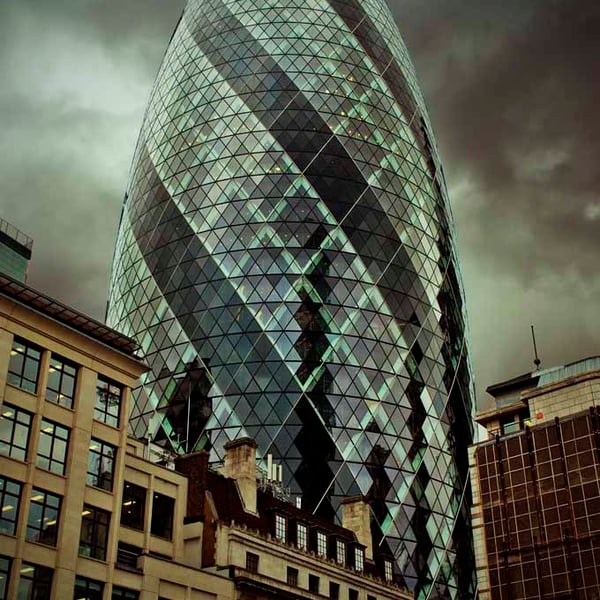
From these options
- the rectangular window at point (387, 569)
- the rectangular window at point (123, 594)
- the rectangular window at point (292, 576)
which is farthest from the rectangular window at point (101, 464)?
the rectangular window at point (387, 569)

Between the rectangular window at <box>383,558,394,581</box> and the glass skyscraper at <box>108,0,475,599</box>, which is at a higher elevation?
the glass skyscraper at <box>108,0,475,599</box>

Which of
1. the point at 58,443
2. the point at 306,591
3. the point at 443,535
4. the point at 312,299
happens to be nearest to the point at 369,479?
the point at 443,535

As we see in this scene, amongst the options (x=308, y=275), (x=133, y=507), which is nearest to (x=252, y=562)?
(x=133, y=507)

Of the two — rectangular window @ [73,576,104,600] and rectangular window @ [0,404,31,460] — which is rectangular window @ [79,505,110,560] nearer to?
rectangular window @ [73,576,104,600]

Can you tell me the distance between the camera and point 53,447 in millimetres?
30203

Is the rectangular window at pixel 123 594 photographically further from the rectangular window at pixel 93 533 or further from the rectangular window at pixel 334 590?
the rectangular window at pixel 334 590

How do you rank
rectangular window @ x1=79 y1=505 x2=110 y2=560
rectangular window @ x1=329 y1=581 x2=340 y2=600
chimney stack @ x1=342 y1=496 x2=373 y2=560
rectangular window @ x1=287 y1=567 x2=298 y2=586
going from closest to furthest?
rectangular window @ x1=79 y1=505 x2=110 y2=560 → rectangular window @ x1=287 y1=567 x2=298 y2=586 → rectangular window @ x1=329 y1=581 x2=340 y2=600 → chimney stack @ x1=342 y1=496 x2=373 y2=560

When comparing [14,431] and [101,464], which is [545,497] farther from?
[14,431]

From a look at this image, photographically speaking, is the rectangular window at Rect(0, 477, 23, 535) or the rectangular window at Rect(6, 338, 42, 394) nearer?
the rectangular window at Rect(0, 477, 23, 535)

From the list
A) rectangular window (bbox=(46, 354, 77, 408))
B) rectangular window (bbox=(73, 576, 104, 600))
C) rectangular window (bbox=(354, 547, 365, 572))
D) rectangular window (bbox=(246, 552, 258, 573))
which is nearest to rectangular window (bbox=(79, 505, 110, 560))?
rectangular window (bbox=(73, 576, 104, 600))

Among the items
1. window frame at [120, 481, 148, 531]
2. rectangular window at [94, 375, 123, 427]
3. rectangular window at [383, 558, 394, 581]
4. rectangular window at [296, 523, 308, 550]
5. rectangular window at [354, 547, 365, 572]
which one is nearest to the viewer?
rectangular window at [94, 375, 123, 427]

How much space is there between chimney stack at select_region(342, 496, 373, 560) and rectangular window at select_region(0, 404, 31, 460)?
69.3 ft

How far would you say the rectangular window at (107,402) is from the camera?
32.6 meters

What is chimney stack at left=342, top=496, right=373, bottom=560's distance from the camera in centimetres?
4731
